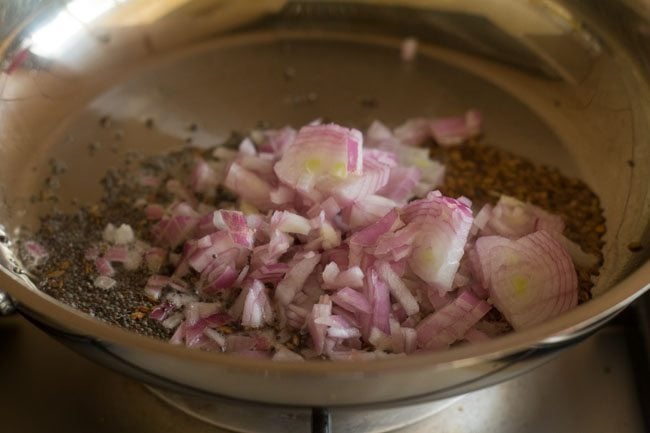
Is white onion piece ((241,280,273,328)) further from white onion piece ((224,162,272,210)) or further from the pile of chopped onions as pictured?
white onion piece ((224,162,272,210))

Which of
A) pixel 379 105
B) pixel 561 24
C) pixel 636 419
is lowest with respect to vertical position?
pixel 636 419

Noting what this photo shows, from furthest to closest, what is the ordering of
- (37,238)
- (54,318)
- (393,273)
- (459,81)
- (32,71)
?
1. (459,81)
2. (32,71)
3. (37,238)
4. (393,273)
5. (54,318)

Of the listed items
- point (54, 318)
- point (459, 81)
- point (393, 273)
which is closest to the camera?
point (54, 318)

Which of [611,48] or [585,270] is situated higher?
[611,48]

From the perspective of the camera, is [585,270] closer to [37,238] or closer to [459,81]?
[459,81]

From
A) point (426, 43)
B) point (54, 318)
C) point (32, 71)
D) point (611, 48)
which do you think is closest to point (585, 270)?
point (611, 48)

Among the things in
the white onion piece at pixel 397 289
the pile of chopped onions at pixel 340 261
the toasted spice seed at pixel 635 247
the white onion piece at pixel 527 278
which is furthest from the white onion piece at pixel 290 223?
the toasted spice seed at pixel 635 247

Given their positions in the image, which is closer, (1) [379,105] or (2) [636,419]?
(2) [636,419]
